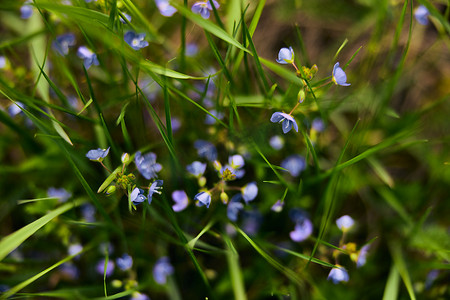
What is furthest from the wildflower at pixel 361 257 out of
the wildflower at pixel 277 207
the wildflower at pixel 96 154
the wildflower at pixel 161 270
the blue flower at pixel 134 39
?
the blue flower at pixel 134 39

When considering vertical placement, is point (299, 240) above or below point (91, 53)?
below

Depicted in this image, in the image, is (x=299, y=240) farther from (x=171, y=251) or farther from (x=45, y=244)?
(x=45, y=244)

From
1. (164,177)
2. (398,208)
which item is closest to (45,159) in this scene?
(164,177)

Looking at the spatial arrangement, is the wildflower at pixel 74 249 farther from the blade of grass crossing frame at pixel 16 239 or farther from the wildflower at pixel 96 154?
the wildflower at pixel 96 154

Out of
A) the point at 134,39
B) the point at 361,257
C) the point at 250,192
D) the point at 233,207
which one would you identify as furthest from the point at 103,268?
the point at 361,257

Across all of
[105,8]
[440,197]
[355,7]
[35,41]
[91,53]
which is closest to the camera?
[105,8]

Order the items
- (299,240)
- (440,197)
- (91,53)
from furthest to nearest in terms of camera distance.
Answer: (440,197)
(299,240)
(91,53)
